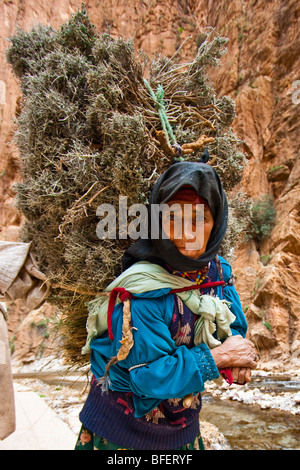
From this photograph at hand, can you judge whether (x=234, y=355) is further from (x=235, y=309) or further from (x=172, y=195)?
(x=172, y=195)

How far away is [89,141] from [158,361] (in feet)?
3.35

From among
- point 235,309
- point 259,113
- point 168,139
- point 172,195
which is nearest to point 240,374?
point 235,309

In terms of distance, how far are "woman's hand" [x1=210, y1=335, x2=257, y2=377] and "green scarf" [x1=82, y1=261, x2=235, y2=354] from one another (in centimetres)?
4

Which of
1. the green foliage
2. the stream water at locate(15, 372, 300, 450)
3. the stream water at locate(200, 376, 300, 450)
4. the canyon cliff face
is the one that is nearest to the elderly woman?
the stream water at locate(15, 372, 300, 450)

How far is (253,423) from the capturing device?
11.2 feet

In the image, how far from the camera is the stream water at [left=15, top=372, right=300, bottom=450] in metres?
2.87

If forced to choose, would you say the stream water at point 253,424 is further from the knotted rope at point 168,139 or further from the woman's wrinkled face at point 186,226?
the knotted rope at point 168,139

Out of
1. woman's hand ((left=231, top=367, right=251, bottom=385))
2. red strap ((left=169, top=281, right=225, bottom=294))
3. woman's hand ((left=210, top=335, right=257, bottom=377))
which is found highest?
red strap ((left=169, top=281, right=225, bottom=294))

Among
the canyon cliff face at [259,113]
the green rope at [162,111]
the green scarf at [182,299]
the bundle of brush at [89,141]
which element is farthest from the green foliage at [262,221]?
the green scarf at [182,299]

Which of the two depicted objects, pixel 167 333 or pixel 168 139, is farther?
pixel 168 139

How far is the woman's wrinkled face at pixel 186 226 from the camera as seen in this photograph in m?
1.04

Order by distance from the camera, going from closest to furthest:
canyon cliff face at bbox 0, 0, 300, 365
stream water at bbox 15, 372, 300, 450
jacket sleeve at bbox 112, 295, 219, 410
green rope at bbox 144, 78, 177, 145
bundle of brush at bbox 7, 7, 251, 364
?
1. jacket sleeve at bbox 112, 295, 219, 410
2. bundle of brush at bbox 7, 7, 251, 364
3. green rope at bbox 144, 78, 177, 145
4. stream water at bbox 15, 372, 300, 450
5. canyon cliff face at bbox 0, 0, 300, 365

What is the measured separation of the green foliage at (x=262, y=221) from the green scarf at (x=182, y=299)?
26.3ft

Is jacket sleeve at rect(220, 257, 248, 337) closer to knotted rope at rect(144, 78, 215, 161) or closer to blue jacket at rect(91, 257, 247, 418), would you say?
blue jacket at rect(91, 257, 247, 418)
